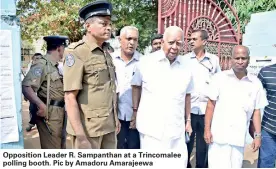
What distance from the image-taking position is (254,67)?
380 cm

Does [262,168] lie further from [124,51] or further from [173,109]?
[124,51]

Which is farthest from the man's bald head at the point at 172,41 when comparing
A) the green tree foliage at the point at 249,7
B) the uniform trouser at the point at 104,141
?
the green tree foliage at the point at 249,7

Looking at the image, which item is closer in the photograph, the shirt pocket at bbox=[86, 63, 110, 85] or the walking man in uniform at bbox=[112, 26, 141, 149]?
the shirt pocket at bbox=[86, 63, 110, 85]

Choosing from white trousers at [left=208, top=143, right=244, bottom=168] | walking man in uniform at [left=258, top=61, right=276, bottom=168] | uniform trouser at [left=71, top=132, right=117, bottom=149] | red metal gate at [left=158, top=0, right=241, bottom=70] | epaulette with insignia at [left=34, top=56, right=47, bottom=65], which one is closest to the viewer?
uniform trouser at [left=71, top=132, right=117, bottom=149]

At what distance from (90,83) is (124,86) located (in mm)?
748

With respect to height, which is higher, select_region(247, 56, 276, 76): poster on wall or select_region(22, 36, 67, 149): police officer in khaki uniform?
select_region(247, 56, 276, 76): poster on wall

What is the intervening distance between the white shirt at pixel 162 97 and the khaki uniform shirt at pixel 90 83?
343mm

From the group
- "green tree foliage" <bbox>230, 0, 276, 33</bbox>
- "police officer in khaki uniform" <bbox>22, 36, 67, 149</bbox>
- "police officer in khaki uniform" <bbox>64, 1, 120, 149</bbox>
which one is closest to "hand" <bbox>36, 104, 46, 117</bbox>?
"police officer in khaki uniform" <bbox>22, 36, 67, 149</bbox>

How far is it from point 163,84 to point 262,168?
1.14 metres

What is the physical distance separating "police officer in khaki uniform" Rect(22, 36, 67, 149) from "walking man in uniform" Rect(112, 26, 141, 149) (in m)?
0.52

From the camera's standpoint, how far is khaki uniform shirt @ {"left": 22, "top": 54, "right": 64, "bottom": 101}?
233 cm

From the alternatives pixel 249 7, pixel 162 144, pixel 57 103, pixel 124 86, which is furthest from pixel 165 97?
pixel 249 7

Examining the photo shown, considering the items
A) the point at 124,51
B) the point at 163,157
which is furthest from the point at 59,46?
the point at 163,157

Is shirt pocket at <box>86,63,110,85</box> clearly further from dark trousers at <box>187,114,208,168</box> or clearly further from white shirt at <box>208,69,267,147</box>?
dark trousers at <box>187,114,208,168</box>
